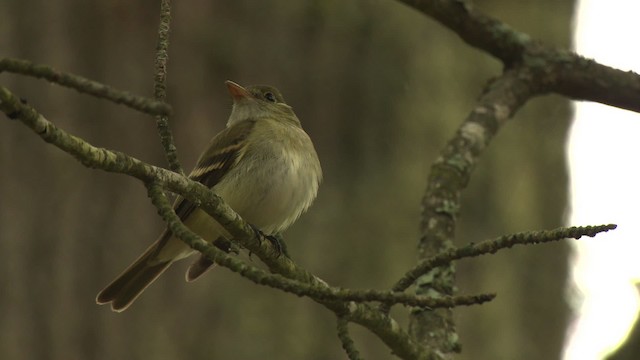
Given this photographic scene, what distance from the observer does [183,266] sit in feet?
19.5

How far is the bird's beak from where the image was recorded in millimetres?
5401

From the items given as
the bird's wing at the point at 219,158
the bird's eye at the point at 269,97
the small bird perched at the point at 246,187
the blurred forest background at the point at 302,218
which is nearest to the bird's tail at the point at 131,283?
the small bird perched at the point at 246,187

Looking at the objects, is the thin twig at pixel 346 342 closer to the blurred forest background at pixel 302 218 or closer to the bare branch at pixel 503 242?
the bare branch at pixel 503 242

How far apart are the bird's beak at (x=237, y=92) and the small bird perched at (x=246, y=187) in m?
0.25

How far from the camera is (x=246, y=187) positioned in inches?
180

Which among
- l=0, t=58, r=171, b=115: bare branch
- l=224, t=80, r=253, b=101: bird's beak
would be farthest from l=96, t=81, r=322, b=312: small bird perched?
l=0, t=58, r=171, b=115: bare branch

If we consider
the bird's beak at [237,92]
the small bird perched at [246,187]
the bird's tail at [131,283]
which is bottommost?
the bird's tail at [131,283]

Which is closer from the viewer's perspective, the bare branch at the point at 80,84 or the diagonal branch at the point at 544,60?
the bare branch at the point at 80,84

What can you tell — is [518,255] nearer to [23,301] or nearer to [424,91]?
[424,91]

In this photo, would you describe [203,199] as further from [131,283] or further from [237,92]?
[237,92]

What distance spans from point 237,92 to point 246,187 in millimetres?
1002

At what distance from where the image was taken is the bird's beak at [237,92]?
540 cm

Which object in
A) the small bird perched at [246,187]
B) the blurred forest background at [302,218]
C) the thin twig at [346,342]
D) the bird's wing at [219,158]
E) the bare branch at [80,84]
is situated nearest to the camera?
the bare branch at [80,84]

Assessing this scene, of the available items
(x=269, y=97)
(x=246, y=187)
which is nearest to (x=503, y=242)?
(x=246, y=187)
